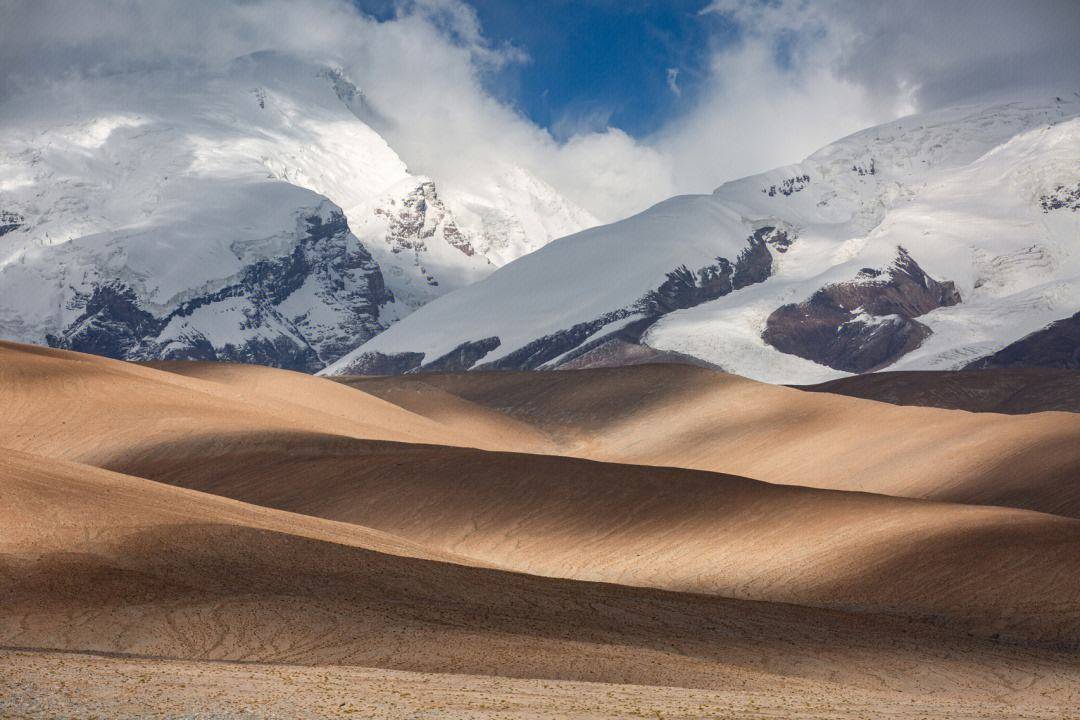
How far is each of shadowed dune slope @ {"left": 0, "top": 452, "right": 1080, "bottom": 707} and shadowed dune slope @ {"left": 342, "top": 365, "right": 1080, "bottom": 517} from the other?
128ft

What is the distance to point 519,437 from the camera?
417 ft

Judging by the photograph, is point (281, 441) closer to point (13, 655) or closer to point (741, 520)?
point (741, 520)

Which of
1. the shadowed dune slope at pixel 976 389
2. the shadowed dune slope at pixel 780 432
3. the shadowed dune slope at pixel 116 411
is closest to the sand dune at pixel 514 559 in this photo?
the shadowed dune slope at pixel 116 411

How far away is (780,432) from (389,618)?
7971 centimetres

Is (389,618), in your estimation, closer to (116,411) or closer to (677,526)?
(677,526)

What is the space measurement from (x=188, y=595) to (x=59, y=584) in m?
3.18

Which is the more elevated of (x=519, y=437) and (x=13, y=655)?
(x=13, y=655)

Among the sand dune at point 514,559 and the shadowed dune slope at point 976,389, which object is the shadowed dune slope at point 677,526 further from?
the shadowed dune slope at point 976,389

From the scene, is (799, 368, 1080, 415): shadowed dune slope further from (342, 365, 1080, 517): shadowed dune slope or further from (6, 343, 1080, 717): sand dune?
(6, 343, 1080, 717): sand dune

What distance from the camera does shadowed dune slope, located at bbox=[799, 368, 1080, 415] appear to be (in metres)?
157

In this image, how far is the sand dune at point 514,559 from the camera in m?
33.4

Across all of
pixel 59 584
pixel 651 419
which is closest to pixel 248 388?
pixel 651 419

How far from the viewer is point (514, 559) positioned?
62.2 metres

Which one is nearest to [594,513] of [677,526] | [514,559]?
[677,526]
